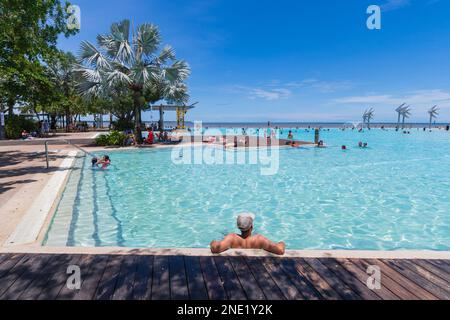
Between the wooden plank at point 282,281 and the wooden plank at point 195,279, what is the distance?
0.99m

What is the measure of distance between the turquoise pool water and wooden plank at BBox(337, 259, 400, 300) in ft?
9.44

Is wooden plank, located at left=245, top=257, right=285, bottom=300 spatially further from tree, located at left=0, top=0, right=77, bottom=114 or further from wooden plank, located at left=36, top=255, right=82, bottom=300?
tree, located at left=0, top=0, right=77, bottom=114

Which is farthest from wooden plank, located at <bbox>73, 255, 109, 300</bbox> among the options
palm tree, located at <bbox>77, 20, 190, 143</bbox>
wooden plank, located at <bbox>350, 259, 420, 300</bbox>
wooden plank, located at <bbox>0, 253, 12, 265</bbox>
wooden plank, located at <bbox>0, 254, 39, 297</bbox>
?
palm tree, located at <bbox>77, 20, 190, 143</bbox>

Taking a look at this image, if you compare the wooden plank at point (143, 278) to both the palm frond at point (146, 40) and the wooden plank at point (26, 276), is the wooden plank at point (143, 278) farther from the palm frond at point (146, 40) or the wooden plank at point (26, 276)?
the palm frond at point (146, 40)

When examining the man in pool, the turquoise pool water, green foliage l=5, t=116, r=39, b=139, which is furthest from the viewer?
green foliage l=5, t=116, r=39, b=139

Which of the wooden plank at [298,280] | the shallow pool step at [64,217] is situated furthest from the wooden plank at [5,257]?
the wooden plank at [298,280]

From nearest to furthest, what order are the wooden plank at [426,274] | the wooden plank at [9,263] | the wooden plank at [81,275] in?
the wooden plank at [81,275]
the wooden plank at [426,274]
the wooden plank at [9,263]

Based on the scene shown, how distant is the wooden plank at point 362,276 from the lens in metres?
3.30

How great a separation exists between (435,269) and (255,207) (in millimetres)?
6045

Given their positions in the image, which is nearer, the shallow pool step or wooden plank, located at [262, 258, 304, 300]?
wooden plank, located at [262, 258, 304, 300]

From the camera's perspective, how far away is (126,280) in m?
3.55

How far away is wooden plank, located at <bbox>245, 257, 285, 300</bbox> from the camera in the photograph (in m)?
3.30

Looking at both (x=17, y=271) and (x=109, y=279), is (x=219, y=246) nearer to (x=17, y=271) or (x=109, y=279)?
(x=109, y=279)
